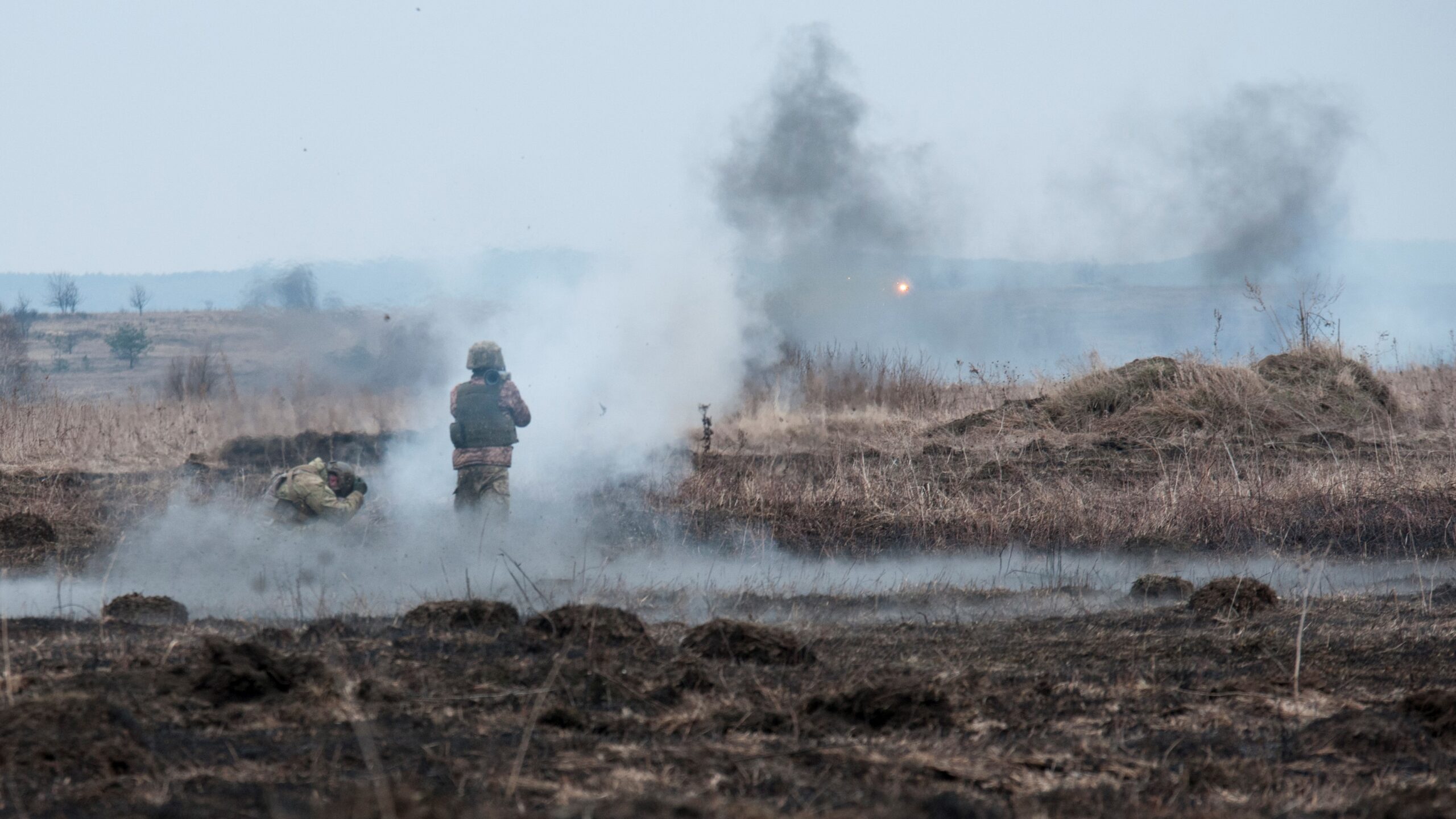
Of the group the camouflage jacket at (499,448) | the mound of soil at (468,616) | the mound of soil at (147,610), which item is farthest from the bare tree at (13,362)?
the mound of soil at (468,616)

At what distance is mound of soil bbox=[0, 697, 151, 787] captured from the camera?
3971mm

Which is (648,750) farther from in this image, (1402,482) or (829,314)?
(829,314)

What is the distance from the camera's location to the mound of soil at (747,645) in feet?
20.1

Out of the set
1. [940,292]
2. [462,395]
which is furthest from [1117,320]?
[462,395]

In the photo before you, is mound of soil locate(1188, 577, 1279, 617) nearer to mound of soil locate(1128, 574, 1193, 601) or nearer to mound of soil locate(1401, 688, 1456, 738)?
mound of soil locate(1128, 574, 1193, 601)

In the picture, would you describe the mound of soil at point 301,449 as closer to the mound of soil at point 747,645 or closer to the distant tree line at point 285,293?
the distant tree line at point 285,293

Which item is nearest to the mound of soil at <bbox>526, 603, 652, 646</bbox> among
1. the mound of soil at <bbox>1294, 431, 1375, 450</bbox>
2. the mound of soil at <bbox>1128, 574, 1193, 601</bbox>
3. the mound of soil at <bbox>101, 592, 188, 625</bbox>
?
the mound of soil at <bbox>101, 592, 188, 625</bbox>

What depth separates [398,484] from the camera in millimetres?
14789

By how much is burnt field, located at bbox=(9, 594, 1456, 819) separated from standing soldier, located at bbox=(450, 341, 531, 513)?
4973 mm

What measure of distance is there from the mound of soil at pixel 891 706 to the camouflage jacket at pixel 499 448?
726 centimetres

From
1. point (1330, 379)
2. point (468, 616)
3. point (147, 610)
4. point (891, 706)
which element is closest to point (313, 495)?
point (147, 610)

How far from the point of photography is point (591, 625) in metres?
5.87

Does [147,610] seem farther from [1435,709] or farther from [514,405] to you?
[1435,709]

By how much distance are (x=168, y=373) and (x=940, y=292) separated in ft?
177
